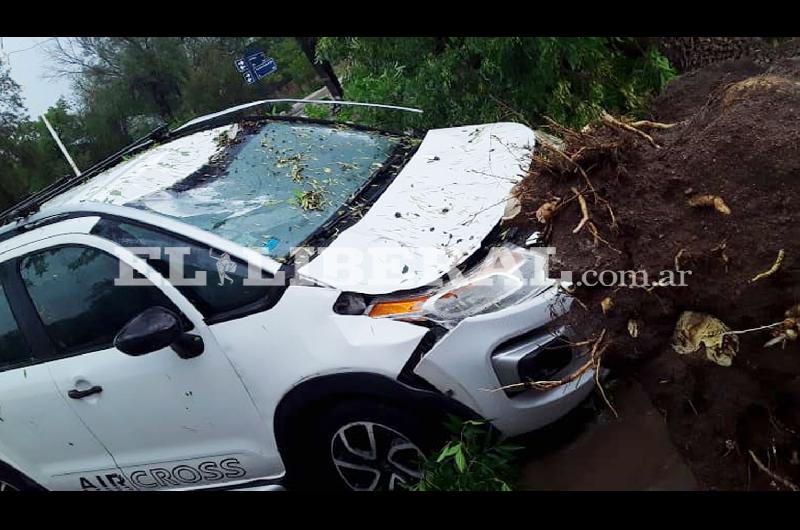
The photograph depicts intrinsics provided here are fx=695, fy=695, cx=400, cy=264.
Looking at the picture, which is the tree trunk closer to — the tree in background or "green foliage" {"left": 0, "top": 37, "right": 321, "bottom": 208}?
"green foliage" {"left": 0, "top": 37, "right": 321, "bottom": 208}

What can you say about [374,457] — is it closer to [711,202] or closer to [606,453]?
[606,453]

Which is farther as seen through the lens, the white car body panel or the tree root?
the white car body panel

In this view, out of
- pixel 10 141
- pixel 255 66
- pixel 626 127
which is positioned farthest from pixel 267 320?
pixel 10 141

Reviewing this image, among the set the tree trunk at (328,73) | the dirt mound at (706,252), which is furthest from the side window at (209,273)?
the tree trunk at (328,73)

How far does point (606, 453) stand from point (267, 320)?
155 cm

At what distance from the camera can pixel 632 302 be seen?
2.29m

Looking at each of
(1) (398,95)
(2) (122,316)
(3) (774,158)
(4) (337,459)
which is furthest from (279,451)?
(1) (398,95)

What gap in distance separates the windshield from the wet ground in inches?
55.5

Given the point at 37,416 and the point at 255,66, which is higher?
the point at 255,66

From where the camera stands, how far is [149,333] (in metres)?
2.83

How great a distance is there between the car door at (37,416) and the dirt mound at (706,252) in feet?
8.15

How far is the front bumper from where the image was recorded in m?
2.65

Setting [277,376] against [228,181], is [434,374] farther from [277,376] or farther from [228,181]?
[228,181]

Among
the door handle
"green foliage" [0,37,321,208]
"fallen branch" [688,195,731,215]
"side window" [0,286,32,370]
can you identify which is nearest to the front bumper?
"fallen branch" [688,195,731,215]
